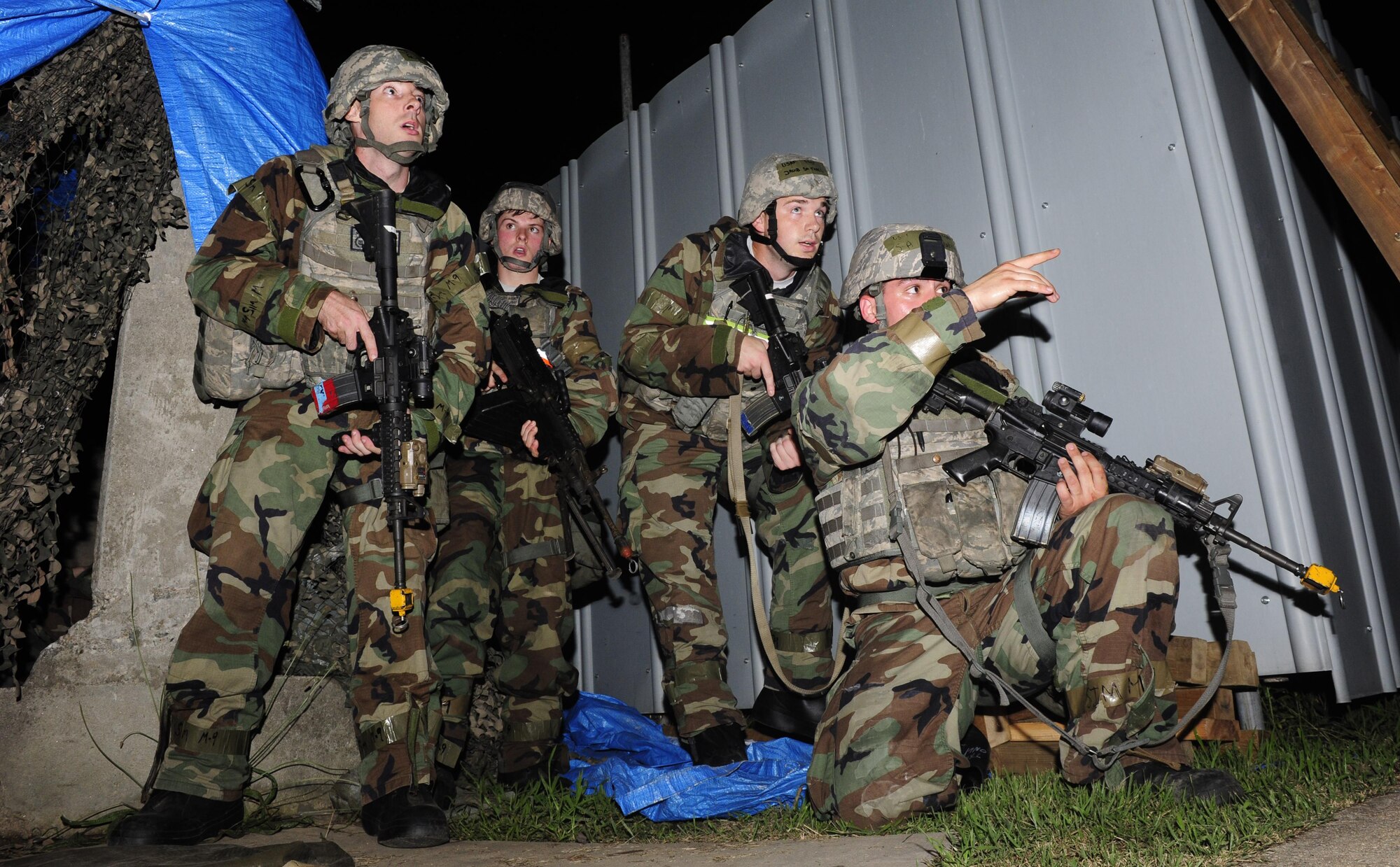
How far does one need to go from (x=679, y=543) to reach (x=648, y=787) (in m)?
1.03

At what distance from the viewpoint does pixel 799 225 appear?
12.3ft

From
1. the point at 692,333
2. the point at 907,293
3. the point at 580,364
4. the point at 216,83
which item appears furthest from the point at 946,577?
the point at 216,83

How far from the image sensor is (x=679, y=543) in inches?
146

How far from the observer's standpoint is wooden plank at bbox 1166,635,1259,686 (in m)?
2.88

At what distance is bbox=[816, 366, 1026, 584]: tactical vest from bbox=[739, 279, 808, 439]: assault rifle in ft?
1.99

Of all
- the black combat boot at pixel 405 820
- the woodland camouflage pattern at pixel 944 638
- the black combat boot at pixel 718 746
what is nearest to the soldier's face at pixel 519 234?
the woodland camouflage pattern at pixel 944 638

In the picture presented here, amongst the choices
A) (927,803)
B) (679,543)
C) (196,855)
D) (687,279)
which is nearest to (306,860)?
(196,855)

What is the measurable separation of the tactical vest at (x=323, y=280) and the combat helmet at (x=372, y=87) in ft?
0.59

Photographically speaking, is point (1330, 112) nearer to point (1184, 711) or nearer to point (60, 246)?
point (1184, 711)

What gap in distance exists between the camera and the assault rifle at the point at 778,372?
351 cm

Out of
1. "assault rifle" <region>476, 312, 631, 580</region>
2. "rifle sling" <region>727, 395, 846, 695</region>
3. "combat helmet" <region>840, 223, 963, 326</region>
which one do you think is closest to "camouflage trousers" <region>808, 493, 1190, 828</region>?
"rifle sling" <region>727, 395, 846, 695</region>

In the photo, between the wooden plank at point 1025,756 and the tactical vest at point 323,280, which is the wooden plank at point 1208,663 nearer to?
the wooden plank at point 1025,756

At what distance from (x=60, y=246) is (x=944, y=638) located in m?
3.17

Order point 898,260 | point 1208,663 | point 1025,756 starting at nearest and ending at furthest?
point 1208,663 < point 898,260 < point 1025,756
